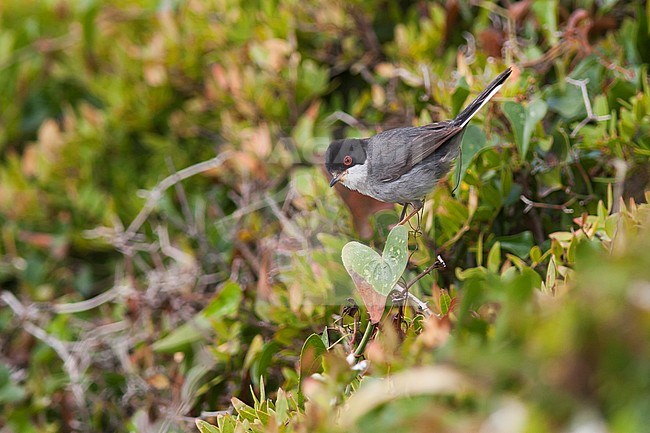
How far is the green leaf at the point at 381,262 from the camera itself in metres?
1.53

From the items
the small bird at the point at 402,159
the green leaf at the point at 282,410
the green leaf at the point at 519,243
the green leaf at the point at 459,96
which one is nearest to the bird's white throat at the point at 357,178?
the small bird at the point at 402,159

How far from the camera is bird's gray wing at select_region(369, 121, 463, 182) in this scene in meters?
2.19

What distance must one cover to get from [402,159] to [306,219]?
0.39 metres

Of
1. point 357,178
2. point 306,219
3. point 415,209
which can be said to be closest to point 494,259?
point 415,209

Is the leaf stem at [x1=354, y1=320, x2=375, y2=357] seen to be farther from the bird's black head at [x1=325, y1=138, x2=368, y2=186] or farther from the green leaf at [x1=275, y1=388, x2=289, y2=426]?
the bird's black head at [x1=325, y1=138, x2=368, y2=186]

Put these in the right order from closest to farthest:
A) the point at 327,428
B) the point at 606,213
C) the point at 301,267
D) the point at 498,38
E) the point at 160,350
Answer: the point at 327,428 < the point at 606,213 < the point at 301,267 < the point at 160,350 < the point at 498,38

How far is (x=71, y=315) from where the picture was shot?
331 cm

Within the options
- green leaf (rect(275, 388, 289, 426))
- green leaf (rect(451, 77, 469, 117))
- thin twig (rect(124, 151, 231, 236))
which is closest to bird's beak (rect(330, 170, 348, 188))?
green leaf (rect(451, 77, 469, 117))

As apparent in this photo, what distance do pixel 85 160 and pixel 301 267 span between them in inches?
71.6

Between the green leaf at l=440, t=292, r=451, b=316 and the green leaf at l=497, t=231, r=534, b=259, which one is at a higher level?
the green leaf at l=440, t=292, r=451, b=316

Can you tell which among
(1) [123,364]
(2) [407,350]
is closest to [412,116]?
(1) [123,364]

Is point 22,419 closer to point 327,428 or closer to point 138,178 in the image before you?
point 138,178

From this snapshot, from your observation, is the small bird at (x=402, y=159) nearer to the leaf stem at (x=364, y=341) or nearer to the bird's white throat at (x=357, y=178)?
the bird's white throat at (x=357, y=178)

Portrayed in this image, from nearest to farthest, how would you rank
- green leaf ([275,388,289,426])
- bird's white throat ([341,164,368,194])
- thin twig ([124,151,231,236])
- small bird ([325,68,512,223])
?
green leaf ([275,388,289,426])
small bird ([325,68,512,223])
bird's white throat ([341,164,368,194])
thin twig ([124,151,231,236])
